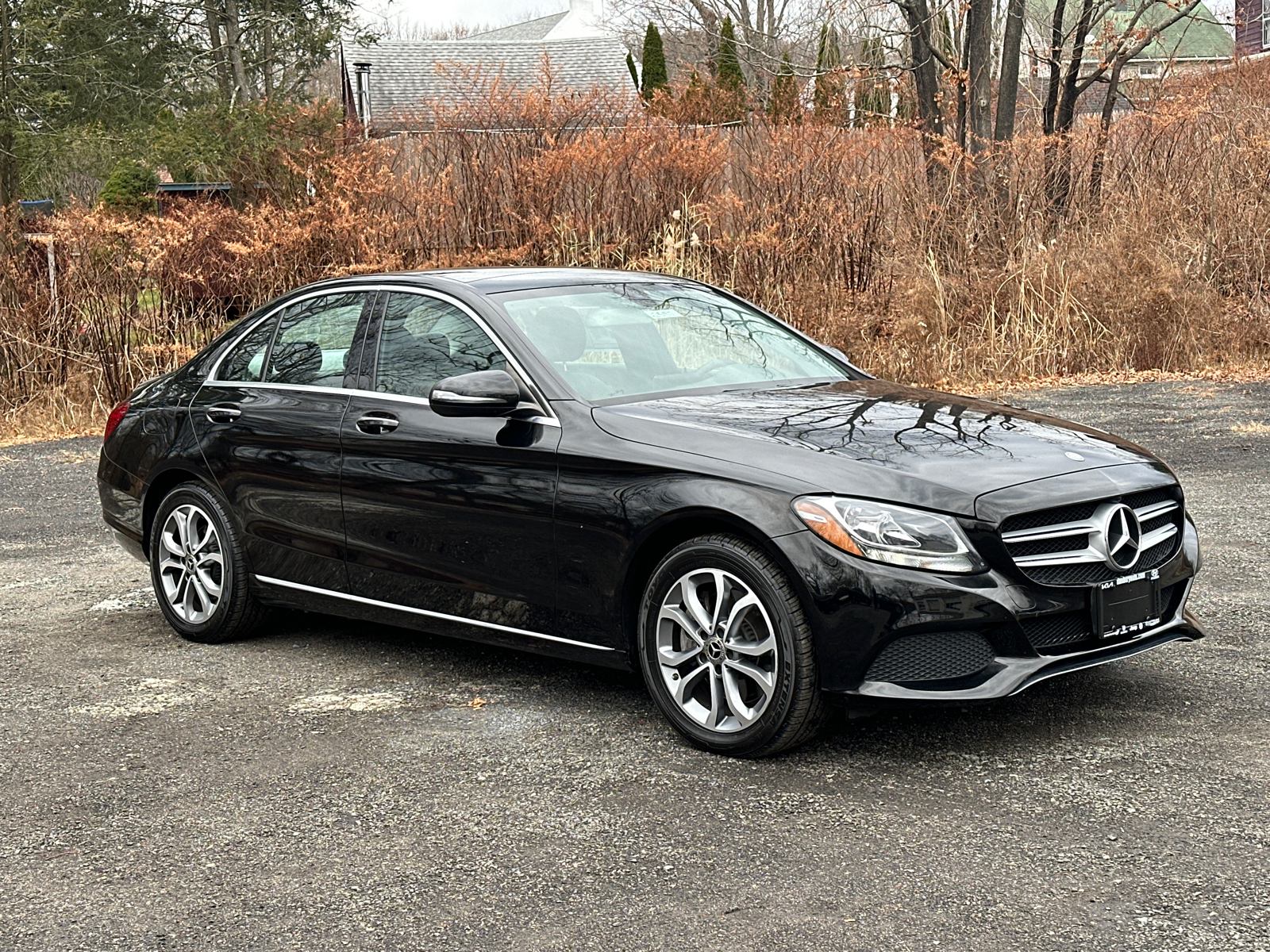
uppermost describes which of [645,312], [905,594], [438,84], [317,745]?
[438,84]

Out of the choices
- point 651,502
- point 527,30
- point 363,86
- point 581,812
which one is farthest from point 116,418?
point 527,30

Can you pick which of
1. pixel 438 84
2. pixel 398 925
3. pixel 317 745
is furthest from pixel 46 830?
pixel 438 84

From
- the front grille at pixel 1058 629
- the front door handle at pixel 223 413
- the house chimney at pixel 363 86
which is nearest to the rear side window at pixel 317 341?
the front door handle at pixel 223 413

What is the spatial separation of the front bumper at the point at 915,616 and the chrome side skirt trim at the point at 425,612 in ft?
3.06

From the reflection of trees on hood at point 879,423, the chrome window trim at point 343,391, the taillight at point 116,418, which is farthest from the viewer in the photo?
the taillight at point 116,418

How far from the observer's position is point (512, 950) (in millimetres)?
3436

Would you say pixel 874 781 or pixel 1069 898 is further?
pixel 874 781

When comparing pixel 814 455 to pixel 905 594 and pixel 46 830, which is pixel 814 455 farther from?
pixel 46 830

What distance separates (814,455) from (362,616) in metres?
2.22

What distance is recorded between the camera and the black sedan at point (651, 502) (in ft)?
14.6

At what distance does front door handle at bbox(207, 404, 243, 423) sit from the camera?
6473 millimetres

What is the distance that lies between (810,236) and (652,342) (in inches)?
404

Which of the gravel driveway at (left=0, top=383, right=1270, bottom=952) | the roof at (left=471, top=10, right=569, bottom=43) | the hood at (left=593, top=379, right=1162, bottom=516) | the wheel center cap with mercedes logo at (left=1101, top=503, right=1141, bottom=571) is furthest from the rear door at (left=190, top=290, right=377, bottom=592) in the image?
the roof at (left=471, top=10, right=569, bottom=43)

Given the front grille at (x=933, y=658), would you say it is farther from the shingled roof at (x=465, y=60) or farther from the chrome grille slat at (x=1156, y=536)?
the shingled roof at (x=465, y=60)
